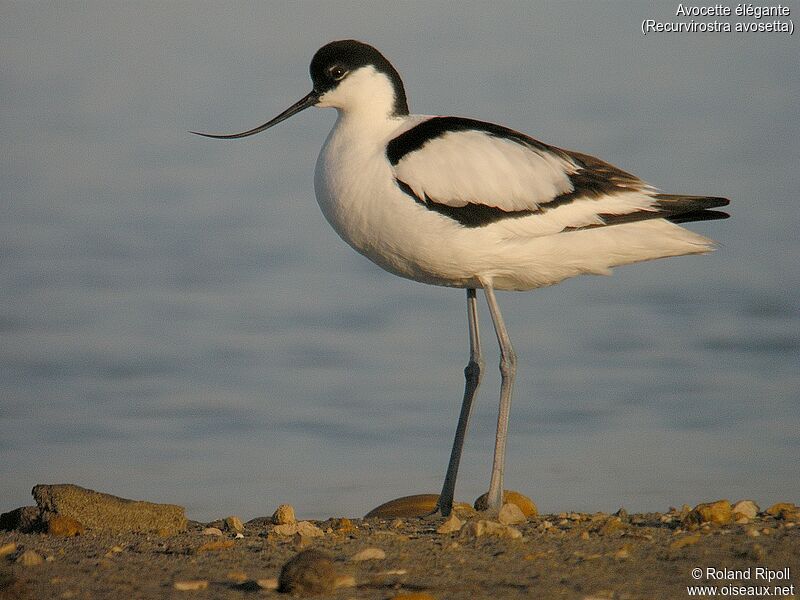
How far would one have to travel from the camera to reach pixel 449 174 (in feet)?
25.9

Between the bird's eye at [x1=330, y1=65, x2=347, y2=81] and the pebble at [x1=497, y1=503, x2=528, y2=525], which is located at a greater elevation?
the bird's eye at [x1=330, y1=65, x2=347, y2=81]

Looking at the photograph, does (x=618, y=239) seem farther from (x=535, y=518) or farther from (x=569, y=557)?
(x=569, y=557)

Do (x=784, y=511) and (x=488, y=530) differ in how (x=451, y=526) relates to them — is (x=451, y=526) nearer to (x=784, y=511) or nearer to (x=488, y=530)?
(x=488, y=530)

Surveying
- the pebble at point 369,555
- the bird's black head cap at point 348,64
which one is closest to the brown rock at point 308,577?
the pebble at point 369,555

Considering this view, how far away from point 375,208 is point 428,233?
411 mm

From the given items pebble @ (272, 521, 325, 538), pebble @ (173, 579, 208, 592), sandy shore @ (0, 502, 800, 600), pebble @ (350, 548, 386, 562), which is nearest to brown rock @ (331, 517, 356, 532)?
sandy shore @ (0, 502, 800, 600)

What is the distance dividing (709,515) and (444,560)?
1.94 metres

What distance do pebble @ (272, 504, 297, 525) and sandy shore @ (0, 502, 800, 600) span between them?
0.30 metres

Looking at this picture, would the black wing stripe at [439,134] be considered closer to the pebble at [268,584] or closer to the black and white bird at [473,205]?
the black and white bird at [473,205]

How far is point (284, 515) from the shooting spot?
25.6 ft

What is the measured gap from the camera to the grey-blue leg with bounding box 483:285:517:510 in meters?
7.95

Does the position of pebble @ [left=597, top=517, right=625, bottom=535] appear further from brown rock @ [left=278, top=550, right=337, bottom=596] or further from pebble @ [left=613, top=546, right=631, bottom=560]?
brown rock @ [left=278, top=550, right=337, bottom=596]

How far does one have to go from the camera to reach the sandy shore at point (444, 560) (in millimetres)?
5383

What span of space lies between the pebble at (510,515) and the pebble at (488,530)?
1.83 ft
